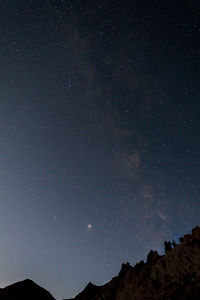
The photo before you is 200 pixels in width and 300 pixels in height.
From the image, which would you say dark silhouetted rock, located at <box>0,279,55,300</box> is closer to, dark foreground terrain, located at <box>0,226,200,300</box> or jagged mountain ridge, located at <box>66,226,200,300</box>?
dark foreground terrain, located at <box>0,226,200,300</box>

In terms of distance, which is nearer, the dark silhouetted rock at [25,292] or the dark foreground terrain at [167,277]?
the dark foreground terrain at [167,277]

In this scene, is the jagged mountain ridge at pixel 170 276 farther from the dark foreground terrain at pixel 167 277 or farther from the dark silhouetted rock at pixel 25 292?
the dark silhouetted rock at pixel 25 292

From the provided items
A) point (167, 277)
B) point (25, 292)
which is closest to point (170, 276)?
point (167, 277)

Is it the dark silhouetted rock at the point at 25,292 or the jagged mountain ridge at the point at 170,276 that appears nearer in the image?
the jagged mountain ridge at the point at 170,276

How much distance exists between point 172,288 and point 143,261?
1086 cm

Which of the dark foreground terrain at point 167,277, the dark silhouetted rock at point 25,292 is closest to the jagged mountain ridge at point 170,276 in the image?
the dark foreground terrain at point 167,277

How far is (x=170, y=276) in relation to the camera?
24.2 m

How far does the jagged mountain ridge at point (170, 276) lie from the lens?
21848 millimetres

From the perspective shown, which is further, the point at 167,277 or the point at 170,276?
the point at 167,277

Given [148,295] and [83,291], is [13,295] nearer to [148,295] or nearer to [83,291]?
[83,291]

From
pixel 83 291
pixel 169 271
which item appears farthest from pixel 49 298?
pixel 169 271

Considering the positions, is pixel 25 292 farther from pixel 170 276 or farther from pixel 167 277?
pixel 170 276

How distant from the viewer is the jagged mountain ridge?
21848mm

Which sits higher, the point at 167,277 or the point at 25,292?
the point at 167,277
